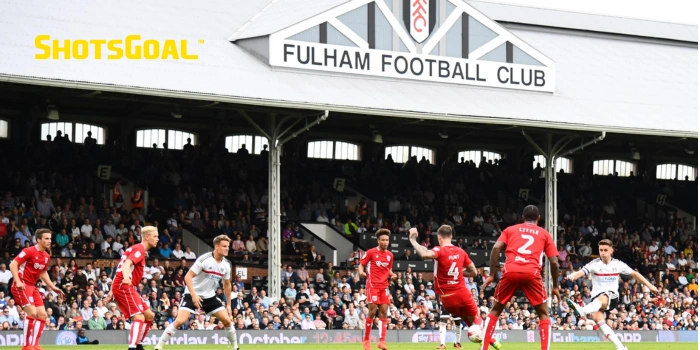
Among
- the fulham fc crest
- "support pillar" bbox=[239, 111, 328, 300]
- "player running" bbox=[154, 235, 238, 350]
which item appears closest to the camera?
"player running" bbox=[154, 235, 238, 350]

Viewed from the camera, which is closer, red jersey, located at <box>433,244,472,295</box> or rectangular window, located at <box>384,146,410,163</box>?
red jersey, located at <box>433,244,472,295</box>

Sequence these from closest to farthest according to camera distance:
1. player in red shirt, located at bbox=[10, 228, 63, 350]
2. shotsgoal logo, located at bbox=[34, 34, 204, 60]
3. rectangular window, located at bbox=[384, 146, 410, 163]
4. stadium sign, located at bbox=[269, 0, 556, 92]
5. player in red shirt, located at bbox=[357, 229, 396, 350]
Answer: player in red shirt, located at bbox=[10, 228, 63, 350] → player in red shirt, located at bbox=[357, 229, 396, 350] → shotsgoal logo, located at bbox=[34, 34, 204, 60] → stadium sign, located at bbox=[269, 0, 556, 92] → rectangular window, located at bbox=[384, 146, 410, 163]

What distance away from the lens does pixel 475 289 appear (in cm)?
3369

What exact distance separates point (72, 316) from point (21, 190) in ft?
27.2

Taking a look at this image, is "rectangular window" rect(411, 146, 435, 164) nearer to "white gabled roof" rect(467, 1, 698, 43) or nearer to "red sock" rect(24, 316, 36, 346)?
"white gabled roof" rect(467, 1, 698, 43)

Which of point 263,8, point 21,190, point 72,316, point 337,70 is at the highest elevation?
point 263,8

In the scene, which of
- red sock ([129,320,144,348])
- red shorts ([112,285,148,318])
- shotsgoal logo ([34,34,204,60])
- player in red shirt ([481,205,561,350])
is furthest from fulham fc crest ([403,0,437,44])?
player in red shirt ([481,205,561,350])

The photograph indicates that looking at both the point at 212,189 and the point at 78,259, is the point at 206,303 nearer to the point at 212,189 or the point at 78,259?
the point at 78,259

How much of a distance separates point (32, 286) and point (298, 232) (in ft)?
60.1

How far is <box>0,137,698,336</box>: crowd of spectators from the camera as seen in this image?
2856 centimetres

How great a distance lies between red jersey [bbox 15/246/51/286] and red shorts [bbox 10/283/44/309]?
0.13 meters

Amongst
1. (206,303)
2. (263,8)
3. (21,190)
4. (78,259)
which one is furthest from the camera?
(263,8)

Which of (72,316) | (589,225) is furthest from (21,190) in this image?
(589,225)

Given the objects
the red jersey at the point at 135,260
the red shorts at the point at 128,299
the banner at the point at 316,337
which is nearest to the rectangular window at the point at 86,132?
the banner at the point at 316,337
